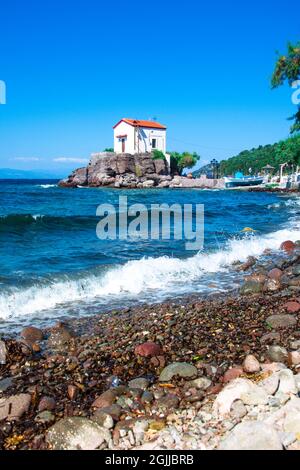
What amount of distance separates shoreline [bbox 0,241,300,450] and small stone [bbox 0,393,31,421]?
11 mm

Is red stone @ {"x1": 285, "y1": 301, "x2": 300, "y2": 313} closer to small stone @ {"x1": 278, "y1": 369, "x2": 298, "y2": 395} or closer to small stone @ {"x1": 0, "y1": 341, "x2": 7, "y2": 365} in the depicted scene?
small stone @ {"x1": 278, "y1": 369, "x2": 298, "y2": 395}

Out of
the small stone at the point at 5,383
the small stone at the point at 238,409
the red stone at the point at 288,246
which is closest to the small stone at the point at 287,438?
the small stone at the point at 238,409

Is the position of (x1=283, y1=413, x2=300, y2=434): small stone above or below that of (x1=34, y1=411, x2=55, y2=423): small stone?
above

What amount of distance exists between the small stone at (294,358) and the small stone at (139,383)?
1814 mm

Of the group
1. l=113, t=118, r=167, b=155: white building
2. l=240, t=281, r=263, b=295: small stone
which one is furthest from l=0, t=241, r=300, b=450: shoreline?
l=113, t=118, r=167, b=155: white building

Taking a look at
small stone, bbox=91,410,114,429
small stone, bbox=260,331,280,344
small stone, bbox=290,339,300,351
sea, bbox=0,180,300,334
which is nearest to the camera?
small stone, bbox=91,410,114,429

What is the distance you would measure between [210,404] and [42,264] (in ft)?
28.5

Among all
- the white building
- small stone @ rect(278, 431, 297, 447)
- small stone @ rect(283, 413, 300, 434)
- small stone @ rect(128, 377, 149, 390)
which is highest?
the white building

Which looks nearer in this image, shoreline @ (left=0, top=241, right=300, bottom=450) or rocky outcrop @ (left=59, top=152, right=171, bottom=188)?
shoreline @ (left=0, top=241, right=300, bottom=450)

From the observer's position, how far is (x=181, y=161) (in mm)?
87875

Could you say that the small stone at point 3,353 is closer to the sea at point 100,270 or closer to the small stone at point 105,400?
the sea at point 100,270

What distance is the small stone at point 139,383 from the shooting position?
15.8ft

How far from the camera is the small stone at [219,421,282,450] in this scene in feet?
10.4
